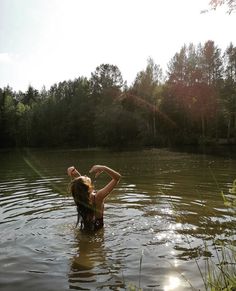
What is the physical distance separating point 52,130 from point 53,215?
71.9 metres

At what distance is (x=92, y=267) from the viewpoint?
7215 millimetres

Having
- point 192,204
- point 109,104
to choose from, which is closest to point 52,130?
point 109,104

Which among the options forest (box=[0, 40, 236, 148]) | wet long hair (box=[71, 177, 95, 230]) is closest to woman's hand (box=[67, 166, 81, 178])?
wet long hair (box=[71, 177, 95, 230])

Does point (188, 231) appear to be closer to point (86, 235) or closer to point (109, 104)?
point (86, 235)

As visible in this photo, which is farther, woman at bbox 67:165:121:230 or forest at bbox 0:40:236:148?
forest at bbox 0:40:236:148

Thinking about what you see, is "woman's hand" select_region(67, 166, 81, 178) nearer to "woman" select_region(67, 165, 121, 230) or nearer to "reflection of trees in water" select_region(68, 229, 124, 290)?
"woman" select_region(67, 165, 121, 230)

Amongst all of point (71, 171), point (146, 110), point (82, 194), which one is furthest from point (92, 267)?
point (146, 110)

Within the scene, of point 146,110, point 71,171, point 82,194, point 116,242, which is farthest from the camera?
point 146,110

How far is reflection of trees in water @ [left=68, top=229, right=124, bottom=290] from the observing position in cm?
639

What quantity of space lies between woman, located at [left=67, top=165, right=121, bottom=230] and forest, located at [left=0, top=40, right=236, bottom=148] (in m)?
42.5

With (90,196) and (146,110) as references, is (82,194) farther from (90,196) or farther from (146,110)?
(146,110)

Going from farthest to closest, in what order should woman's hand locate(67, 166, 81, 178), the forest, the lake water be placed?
the forest → woman's hand locate(67, 166, 81, 178) → the lake water

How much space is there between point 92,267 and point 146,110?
2230 inches

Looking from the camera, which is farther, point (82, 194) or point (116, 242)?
point (116, 242)
